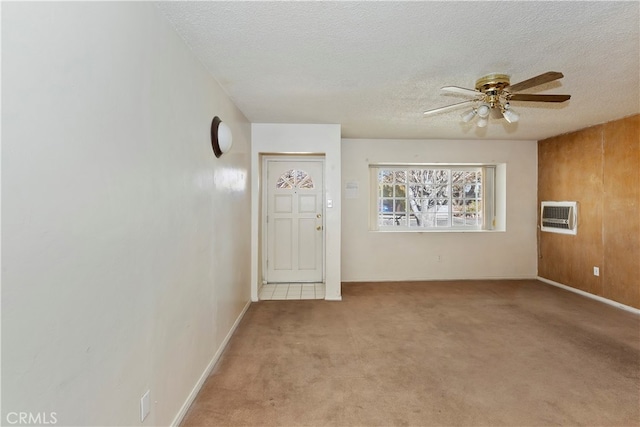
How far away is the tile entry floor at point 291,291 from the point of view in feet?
13.0

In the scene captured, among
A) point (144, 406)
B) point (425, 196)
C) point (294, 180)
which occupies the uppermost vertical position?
point (294, 180)

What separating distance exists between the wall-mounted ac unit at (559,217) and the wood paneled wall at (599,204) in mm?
75

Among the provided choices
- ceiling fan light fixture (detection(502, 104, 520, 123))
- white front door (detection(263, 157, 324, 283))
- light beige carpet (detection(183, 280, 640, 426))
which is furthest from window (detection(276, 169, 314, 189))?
ceiling fan light fixture (detection(502, 104, 520, 123))

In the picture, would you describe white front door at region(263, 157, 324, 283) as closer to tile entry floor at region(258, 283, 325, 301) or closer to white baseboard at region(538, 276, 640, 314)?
tile entry floor at region(258, 283, 325, 301)

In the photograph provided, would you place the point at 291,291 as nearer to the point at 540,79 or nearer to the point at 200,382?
the point at 200,382

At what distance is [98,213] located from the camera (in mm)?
1027

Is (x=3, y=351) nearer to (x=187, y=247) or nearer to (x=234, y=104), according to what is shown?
(x=187, y=247)

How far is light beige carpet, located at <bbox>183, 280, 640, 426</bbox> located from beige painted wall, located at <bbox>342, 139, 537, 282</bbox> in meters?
1.09

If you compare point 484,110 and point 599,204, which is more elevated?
point 484,110

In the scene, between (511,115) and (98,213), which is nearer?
(98,213)

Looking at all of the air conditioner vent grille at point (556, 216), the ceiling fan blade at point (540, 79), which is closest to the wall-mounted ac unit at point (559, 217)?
the air conditioner vent grille at point (556, 216)

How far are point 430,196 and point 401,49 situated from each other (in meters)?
3.37

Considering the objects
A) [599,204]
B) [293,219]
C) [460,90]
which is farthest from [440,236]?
[460,90]

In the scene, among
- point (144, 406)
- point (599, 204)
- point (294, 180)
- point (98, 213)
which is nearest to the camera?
point (98, 213)
